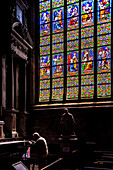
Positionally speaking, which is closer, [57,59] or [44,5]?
[57,59]

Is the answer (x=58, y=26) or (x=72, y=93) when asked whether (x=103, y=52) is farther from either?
(x=58, y=26)

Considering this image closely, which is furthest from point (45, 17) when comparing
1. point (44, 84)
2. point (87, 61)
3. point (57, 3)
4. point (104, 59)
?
point (104, 59)

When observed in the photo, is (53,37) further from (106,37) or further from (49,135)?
(49,135)

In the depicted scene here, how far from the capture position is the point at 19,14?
1138 centimetres

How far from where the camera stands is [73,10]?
12164 mm

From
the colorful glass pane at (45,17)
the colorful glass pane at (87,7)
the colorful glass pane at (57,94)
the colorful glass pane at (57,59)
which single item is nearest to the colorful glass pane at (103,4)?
the colorful glass pane at (87,7)

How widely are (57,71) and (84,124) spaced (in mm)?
3130

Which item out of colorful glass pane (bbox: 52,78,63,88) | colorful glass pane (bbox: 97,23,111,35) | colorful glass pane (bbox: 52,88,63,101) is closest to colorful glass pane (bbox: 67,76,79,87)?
colorful glass pane (bbox: 52,78,63,88)

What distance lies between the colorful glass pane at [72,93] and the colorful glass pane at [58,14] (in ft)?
12.6

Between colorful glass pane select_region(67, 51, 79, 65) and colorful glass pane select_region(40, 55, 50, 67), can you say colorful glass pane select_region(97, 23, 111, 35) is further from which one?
colorful glass pane select_region(40, 55, 50, 67)

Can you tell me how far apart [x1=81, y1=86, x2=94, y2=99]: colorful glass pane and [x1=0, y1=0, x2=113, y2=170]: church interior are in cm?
5

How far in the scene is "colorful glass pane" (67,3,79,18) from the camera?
12.1 metres

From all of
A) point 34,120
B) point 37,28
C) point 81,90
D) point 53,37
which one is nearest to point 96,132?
point 81,90

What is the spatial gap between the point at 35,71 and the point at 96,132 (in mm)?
4549
